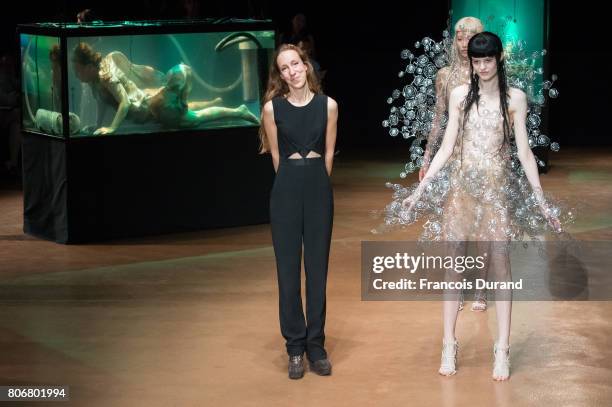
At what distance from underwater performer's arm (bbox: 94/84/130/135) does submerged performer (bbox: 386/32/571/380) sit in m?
3.93

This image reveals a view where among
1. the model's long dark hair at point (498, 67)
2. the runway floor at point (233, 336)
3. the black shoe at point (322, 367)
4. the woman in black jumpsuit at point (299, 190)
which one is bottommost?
the runway floor at point (233, 336)

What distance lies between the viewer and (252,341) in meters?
6.44

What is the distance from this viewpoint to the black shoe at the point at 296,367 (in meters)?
5.76

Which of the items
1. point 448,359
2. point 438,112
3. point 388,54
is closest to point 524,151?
point 448,359

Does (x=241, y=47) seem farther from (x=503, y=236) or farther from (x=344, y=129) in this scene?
(x=344, y=129)

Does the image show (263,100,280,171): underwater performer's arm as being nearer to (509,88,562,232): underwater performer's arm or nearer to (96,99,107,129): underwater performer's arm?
(509,88,562,232): underwater performer's arm

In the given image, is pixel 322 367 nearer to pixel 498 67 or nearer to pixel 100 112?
pixel 498 67

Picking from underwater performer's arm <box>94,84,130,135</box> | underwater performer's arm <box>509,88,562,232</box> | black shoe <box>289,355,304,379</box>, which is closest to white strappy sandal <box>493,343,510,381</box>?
underwater performer's arm <box>509,88,562,232</box>

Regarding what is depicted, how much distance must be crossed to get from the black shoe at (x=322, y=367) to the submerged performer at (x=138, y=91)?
408 cm

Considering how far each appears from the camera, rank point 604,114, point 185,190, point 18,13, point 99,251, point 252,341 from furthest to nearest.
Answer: point 604,114 → point 18,13 → point 185,190 → point 99,251 → point 252,341

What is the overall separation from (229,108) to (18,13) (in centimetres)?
525

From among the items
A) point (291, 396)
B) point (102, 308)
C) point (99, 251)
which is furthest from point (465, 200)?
point (99, 251)

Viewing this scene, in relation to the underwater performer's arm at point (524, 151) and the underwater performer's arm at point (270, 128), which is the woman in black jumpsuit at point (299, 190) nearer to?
the underwater performer's arm at point (270, 128)

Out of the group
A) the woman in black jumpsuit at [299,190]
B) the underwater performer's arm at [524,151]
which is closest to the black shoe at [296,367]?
the woman in black jumpsuit at [299,190]
